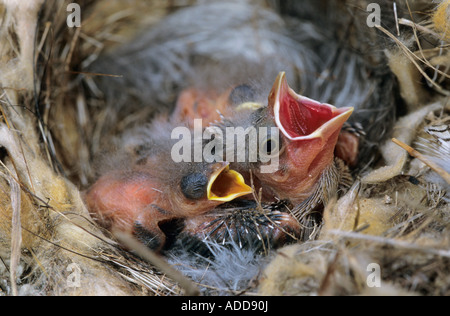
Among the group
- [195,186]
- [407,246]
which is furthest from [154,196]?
[407,246]

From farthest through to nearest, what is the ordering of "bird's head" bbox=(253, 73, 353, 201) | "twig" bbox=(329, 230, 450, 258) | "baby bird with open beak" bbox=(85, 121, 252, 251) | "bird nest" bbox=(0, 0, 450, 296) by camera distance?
1. "baby bird with open beak" bbox=(85, 121, 252, 251)
2. "bird's head" bbox=(253, 73, 353, 201)
3. "bird nest" bbox=(0, 0, 450, 296)
4. "twig" bbox=(329, 230, 450, 258)

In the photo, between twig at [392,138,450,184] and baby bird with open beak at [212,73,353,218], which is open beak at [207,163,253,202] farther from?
twig at [392,138,450,184]

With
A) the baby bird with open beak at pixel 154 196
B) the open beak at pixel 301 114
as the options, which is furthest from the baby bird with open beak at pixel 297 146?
the baby bird with open beak at pixel 154 196

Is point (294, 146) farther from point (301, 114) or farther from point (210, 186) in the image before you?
point (210, 186)

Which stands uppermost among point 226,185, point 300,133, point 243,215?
point 300,133

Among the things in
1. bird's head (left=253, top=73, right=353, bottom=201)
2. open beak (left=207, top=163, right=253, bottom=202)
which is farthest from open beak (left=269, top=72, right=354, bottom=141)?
A: open beak (left=207, top=163, right=253, bottom=202)

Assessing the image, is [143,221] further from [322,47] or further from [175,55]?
[322,47]
